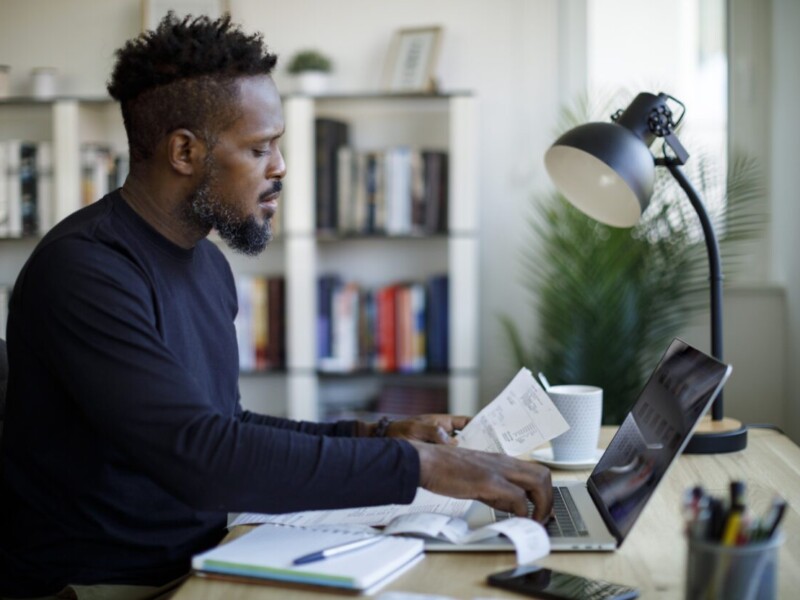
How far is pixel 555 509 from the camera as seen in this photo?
131cm

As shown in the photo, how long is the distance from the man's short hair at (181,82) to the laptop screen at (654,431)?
2.43 feet

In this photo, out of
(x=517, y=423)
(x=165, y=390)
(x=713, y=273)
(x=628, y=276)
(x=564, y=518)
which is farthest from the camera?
(x=628, y=276)

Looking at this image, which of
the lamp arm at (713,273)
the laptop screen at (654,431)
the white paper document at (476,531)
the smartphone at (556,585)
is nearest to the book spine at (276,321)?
the lamp arm at (713,273)

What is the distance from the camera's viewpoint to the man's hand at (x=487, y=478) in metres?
→ 1.17

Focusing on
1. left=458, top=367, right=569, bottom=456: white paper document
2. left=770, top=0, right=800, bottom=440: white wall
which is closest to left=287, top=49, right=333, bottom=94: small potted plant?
left=770, top=0, right=800, bottom=440: white wall

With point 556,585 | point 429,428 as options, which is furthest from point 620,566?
point 429,428

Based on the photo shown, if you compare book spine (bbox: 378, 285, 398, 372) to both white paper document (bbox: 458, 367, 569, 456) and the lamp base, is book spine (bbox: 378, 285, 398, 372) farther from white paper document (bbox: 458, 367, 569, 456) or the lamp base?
white paper document (bbox: 458, 367, 569, 456)

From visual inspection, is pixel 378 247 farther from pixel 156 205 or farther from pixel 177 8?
pixel 156 205

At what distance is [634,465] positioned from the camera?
1.24 meters

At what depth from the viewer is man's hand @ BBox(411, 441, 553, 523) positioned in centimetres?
117

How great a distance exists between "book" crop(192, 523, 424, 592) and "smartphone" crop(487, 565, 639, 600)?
0.12m

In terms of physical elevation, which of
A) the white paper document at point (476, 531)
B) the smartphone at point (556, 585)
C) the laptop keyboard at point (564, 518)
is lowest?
the laptop keyboard at point (564, 518)

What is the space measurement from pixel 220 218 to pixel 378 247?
2088mm

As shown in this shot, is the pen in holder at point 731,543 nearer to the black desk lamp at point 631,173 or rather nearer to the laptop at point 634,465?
the laptop at point 634,465
